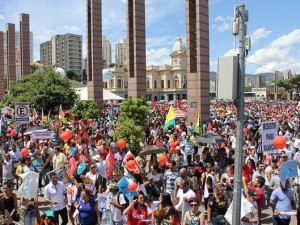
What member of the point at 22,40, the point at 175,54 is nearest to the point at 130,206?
the point at 22,40

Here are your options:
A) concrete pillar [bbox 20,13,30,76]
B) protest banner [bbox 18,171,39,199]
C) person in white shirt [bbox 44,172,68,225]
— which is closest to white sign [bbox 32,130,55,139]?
person in white shirt [bbox 44,172,68,225]

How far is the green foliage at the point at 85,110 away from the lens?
29.2 metres

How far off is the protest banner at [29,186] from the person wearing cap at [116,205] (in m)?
1.48

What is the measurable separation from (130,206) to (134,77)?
2344 centimetres

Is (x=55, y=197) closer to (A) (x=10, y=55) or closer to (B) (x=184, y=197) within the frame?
(B) (x=184, y=197)

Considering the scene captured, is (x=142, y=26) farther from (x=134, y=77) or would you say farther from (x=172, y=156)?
(x=172, y=156)

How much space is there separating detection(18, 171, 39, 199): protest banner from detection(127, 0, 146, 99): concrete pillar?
2222 centimetres

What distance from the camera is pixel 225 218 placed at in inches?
263

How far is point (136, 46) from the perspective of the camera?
29.6m

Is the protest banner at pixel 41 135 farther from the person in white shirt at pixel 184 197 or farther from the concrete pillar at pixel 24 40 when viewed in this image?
the concrete pillar at pixel 24 40

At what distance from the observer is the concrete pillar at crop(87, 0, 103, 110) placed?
33219 millimetres

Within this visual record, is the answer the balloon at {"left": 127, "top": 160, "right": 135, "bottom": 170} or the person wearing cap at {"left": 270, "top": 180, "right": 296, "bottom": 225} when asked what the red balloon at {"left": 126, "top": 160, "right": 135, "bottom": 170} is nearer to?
the balloon at {"left": 127, "top": 160, "right": 135, "bottom": 170}

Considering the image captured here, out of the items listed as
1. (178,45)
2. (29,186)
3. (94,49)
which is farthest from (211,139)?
(178,45)

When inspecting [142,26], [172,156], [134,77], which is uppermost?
[142,26]
